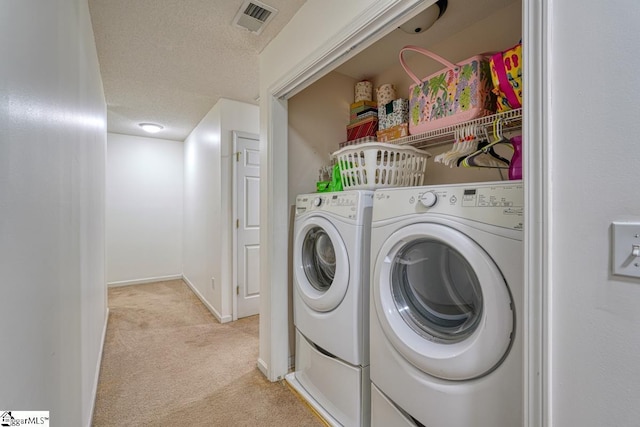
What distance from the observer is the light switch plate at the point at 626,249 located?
55cm

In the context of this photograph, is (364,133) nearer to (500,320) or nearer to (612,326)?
(500,320)

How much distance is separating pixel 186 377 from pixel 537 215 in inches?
88.9

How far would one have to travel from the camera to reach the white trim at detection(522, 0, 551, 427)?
0.66 metres

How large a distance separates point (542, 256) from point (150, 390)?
2.26 metres

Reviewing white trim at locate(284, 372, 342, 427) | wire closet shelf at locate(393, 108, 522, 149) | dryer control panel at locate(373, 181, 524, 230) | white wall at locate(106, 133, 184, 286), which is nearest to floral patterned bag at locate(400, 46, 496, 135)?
wire closet shelf at locate(393, 108, 522, 149)

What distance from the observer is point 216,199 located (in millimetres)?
3145

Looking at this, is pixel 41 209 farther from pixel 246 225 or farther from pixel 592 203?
pixel 246 225

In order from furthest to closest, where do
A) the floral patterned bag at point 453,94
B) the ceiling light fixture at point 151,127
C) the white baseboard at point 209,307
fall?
the ceiling light fixture at point 151,127
the white baseboard at point 209,307
the floral patterned bag at point 453,94

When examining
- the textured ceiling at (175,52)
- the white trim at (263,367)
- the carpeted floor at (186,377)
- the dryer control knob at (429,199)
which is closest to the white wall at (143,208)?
the textured ceiling at (175,52)

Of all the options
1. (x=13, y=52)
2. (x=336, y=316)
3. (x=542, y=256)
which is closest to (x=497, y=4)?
(x=542, y=256)

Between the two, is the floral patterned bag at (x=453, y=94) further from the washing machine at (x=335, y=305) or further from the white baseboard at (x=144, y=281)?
the white baseboard at (x=144, y=281)

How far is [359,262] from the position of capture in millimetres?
1385

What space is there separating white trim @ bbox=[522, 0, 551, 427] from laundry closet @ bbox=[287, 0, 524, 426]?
148 mm
